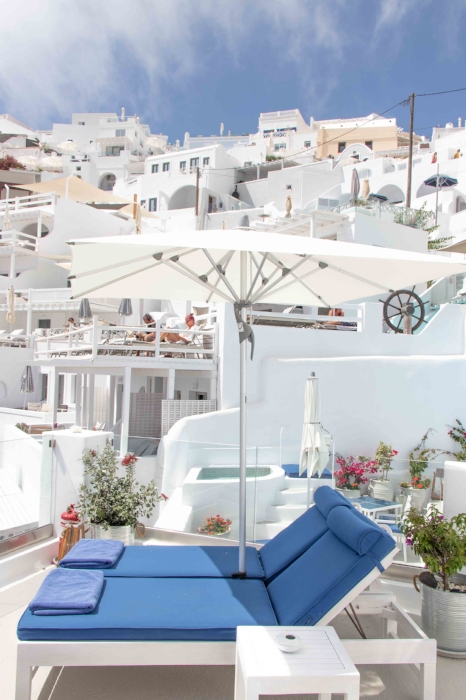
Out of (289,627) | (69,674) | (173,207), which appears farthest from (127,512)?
(173,207)

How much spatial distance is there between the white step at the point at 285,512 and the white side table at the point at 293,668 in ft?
13.7

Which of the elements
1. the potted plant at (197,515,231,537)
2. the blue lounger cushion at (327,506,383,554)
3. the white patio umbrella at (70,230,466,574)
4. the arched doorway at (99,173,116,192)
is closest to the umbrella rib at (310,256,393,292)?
the white patio umbrella at (70,230,466,574)

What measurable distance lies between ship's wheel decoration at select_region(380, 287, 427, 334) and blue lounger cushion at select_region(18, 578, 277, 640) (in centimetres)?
1173

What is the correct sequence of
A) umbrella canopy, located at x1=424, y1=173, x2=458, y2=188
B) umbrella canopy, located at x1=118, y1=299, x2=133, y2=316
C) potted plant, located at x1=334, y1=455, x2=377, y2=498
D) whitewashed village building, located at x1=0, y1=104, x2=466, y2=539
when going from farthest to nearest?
1. umbrella canopy, located at x1=424, y1=173, x2=458, y2=188
2. umbrella canopy, located at x1=118, y1=299, x2=133, y2=316
3. whitewashed village building, located at x1=0, y1=104, x2=466, y2=539
4. potted plant, located at x1=334, y1=455, x2=377, y2=498

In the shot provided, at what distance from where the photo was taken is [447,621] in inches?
151

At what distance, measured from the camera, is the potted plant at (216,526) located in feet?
23.6

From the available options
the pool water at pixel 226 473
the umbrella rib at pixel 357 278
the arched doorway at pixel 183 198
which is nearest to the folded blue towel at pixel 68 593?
the umbrella rib at pixel 357 278

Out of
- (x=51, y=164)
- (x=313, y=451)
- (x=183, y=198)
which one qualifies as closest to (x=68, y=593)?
(x=313, y=451)

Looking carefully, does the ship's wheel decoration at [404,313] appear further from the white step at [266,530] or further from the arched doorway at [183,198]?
the arched doorway at [183,198]

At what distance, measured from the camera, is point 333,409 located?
12.5m

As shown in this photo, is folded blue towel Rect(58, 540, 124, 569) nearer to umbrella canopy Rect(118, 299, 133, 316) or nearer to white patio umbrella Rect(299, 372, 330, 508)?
white patio umbrella Rect(299, 372, 330, 508)

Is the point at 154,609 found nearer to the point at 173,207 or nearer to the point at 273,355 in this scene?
the point at 273,355

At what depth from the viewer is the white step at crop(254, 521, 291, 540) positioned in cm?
640

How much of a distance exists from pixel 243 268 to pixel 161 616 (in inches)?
106
